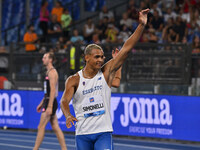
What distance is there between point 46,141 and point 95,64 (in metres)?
7.67

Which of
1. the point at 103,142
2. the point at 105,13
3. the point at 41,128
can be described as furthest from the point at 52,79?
the point at 105,13

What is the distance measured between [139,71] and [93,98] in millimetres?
8141

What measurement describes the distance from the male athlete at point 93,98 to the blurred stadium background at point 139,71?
6590 millimetres

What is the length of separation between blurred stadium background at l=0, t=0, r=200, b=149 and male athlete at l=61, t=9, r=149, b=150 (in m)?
6.59

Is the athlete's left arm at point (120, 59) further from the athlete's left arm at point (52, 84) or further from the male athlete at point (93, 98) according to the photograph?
the athlete's left arm at point (52, 84)

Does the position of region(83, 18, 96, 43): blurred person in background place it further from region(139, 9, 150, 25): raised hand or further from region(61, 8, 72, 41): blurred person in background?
region(139, 9, 150, 25): raised hand

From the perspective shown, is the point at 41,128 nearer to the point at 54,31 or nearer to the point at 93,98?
the point at 93,98

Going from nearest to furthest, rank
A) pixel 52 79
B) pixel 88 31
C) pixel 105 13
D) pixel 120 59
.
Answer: pixel 120 59 → pixel 52 79 → pixel 88 31 → pixel 105 13

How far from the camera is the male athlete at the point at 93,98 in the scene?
5852 mm

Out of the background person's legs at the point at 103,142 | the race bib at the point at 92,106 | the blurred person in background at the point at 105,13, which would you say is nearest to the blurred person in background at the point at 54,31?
the blurred person in background at the point at 105,13

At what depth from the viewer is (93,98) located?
19.3 feet

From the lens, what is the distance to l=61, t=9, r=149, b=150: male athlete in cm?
585

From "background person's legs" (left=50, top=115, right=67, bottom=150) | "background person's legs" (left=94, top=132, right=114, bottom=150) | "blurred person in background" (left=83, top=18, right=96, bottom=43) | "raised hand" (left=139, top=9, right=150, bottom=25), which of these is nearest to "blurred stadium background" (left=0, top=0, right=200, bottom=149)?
"blurred person in background" (left=83, top=18, right=96, bottom=43)

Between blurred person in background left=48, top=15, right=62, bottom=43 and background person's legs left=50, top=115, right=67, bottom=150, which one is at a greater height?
blurred person in background left=48, top=15, right=62, bottom=43
